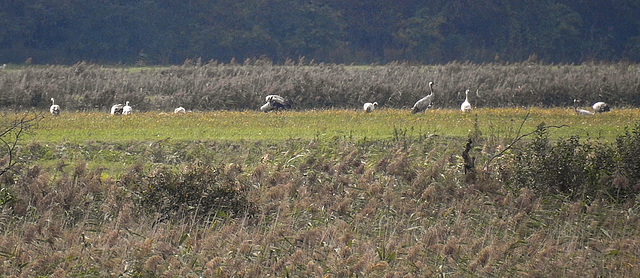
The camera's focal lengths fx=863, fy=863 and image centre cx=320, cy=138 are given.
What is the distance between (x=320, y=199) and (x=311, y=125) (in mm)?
7492

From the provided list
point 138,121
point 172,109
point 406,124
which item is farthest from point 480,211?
point 172,109

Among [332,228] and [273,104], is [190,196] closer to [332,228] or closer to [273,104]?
[332,228]

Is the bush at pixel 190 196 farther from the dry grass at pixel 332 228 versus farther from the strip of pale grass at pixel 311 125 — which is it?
the strip of pale grass at pixel 311 125

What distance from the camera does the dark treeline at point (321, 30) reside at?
185 feet

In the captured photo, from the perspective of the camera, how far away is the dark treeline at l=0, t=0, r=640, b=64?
185 ft

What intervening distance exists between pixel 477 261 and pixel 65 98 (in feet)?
71.9

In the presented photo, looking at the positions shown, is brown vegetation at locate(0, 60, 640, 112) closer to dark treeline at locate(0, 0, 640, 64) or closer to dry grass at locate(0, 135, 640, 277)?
dry grass at locate(0, 135, 640, 277)

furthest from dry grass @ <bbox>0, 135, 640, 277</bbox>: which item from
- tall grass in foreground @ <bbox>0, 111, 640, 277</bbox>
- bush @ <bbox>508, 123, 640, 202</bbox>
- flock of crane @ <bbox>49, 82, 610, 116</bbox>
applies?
flock of crane @ <bbox>49, 82, 610, 116</bbox>

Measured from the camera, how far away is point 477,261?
1099 cm

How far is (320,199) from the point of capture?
564 inches

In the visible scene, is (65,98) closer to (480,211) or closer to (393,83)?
(393,83)

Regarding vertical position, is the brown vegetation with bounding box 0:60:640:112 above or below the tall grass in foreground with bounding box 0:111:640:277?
below

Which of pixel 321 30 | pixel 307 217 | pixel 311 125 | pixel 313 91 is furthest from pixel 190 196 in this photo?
pixel 321 30

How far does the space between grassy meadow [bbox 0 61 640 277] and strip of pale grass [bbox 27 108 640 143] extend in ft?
0.27
